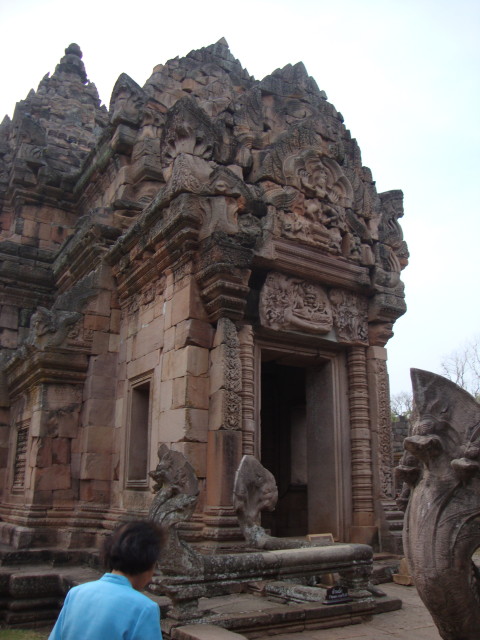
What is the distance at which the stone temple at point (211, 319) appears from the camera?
7.45m

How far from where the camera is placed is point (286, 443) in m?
12.2

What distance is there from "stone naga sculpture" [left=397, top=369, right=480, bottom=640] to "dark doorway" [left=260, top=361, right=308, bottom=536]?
7500 mm

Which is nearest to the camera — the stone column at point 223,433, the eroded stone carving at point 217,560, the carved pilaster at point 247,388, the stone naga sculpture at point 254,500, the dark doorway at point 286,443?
the eroded stone carving at point 217,560

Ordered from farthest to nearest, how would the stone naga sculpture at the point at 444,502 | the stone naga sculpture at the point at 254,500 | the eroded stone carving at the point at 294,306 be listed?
1. the eroded stone carving at the point at 294,306
2. the stone naga sculpture at the point at 254,500
3. the stone naga sculpture at the point at 444,502

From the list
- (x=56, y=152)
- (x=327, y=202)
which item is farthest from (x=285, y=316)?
(x=56, y=152)

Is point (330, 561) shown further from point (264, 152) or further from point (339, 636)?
point (264, 152)

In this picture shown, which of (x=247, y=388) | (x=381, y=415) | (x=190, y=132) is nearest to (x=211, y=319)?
(x=247, y=388)

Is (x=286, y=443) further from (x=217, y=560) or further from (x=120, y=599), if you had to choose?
(x=120, y=599)

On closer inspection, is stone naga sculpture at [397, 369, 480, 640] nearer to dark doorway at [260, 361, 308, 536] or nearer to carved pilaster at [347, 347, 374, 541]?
carved pilaster at [347, 347, 374, 541]

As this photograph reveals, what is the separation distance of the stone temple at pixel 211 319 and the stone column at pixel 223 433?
0.02m

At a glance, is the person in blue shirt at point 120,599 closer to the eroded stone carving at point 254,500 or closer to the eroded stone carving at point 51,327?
the eroded stone carving at point 254,500

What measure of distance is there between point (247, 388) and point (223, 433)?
2.30 ft

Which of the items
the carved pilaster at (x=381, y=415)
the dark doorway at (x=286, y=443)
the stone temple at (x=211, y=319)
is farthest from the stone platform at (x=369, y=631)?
the dark doorway at (x=286, y=443)

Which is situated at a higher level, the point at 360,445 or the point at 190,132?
the point at 190,132
